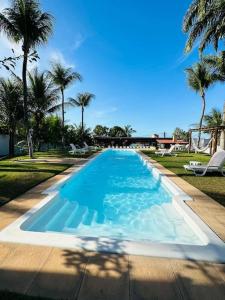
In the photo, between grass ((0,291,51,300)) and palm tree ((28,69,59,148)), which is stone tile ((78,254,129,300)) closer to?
grass ((0,291,51,300))

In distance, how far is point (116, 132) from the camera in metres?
50.6

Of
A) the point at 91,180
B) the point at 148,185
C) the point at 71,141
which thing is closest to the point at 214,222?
the point at 148,185

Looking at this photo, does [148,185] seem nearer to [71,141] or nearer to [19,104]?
[19,104]

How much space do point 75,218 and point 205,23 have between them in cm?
1396

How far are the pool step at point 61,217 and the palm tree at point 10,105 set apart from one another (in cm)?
1222

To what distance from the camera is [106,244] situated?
3.18 m

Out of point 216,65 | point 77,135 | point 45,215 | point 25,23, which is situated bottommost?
point 45,215

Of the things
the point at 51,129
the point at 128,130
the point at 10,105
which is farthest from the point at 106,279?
the point at 128,130

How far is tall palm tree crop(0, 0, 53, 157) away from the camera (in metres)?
13.2

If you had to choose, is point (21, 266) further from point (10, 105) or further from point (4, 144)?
point (4, 144)

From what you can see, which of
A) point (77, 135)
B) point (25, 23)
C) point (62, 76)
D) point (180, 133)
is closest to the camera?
point (25, 23)

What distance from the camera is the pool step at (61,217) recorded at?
15.6 feet

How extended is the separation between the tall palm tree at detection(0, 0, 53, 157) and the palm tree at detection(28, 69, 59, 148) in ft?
20.6

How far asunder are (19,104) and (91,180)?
10217 millimetres
